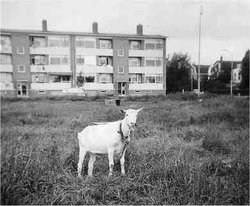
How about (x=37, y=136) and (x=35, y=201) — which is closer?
(x=35, y=201)

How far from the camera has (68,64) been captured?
19.1ft

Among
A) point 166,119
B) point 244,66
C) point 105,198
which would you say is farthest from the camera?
point 166,119

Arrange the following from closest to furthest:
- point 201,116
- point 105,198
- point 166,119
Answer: point 105,198 < point 166,119 < point 201,116

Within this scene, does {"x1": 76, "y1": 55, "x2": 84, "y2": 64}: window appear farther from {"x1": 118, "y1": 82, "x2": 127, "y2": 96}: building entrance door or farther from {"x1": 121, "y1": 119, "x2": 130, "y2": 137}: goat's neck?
{"x1": 121, "y1": 119, "x2": 130, "y2": 137}: goat's neck

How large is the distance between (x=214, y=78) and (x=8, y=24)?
5.90 meters

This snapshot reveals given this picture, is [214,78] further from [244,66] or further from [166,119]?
[166,119]

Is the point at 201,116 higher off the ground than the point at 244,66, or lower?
lower

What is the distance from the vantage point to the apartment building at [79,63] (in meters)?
5.71

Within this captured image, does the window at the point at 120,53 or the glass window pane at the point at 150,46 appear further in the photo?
the glass window pane at the point at 150,46

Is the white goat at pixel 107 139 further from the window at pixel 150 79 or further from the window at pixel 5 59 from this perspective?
the window at pixel 5 59

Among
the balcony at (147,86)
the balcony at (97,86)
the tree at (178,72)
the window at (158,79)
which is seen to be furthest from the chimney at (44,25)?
the tree at (178,72)

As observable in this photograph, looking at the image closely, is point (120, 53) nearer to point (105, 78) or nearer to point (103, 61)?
point (103, 61)

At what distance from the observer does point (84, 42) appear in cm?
595

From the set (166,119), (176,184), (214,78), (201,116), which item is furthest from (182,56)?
(201,116)
